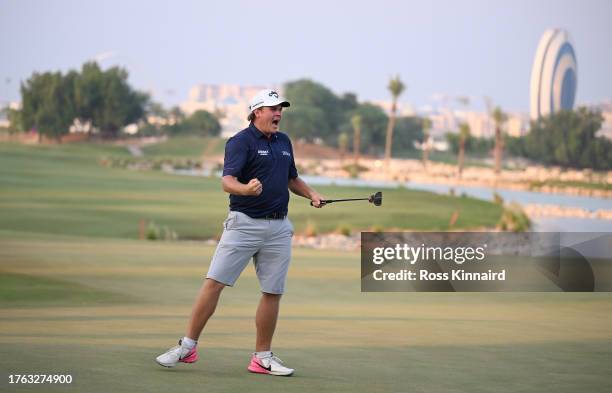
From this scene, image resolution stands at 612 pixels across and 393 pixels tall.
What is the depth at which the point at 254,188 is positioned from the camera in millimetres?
8352

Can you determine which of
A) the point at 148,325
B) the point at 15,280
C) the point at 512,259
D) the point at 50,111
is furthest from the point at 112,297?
the point at 50,111

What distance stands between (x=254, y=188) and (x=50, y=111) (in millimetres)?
152306

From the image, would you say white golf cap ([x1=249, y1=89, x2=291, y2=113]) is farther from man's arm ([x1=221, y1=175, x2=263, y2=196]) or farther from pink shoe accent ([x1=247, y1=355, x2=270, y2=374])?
pink shoe accent ([x1=247, y1=355, x2=270, y2=374])

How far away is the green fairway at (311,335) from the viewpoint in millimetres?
8289

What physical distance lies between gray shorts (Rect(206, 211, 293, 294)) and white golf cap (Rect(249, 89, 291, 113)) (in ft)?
2.66

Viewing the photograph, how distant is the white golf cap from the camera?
342 inches

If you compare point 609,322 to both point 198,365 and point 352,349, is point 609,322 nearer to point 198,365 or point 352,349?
point 352,349

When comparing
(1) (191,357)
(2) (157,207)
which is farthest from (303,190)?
(2) (157,207)

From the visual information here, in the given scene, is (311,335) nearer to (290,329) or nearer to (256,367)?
(290,329)

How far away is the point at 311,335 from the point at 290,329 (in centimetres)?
56

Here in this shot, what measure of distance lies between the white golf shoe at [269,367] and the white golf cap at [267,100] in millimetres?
1840

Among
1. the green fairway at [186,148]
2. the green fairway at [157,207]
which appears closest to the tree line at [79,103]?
the green fairway at [186,148]

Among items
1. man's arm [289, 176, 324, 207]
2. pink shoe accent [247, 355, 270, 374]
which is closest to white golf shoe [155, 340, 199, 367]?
pink shoe accent [247, 355, 270, 374]

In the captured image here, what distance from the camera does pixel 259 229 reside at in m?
8.72
